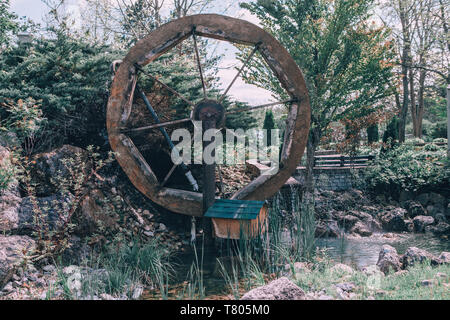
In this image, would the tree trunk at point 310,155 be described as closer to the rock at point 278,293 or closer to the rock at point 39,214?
the rock at point 39,214

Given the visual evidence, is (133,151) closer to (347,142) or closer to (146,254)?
(146,254)

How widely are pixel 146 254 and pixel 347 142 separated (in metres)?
7.98

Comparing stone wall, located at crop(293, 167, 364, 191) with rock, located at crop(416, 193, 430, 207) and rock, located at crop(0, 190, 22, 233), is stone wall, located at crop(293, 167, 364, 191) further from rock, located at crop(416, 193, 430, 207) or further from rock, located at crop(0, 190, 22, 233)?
rock, located at crop(0, 190, 22, 233)

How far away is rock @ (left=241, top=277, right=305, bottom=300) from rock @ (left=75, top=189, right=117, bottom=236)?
223 centimetres

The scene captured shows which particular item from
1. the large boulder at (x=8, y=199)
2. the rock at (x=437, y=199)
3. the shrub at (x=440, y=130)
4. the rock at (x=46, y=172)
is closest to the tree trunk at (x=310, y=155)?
the rock at (x=437, y=199)

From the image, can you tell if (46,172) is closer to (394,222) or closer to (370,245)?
(370,245)

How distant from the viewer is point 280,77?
5.29 m

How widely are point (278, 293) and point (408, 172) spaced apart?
736cm

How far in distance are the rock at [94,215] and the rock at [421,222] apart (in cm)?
579

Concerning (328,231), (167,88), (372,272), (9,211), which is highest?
(167,88)

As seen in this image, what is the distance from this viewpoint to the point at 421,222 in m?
7.30

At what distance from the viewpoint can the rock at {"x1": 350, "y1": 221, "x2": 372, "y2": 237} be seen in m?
6.90

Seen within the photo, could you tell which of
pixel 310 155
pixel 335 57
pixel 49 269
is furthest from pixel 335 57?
pixel 49 269
